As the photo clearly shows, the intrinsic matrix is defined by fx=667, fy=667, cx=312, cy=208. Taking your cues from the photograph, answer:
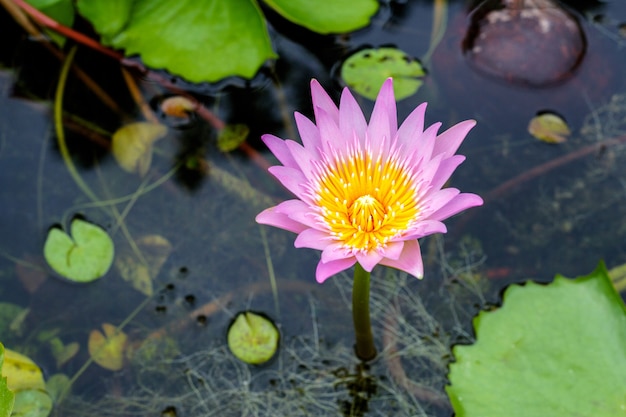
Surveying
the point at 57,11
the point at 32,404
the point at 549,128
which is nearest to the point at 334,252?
the point at 32,404

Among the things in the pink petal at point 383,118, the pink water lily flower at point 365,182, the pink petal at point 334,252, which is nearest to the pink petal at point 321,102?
the pink water lily flower at point 365,182

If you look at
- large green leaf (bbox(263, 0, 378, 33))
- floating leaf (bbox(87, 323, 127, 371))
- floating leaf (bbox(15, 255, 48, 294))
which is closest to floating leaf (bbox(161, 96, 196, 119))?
large green leaf (bbox(263, 0, 378, 33))

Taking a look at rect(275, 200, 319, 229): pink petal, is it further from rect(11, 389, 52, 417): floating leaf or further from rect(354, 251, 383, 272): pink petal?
rect(11, 389, 52, 417): floating leaf

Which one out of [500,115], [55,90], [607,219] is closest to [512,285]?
[607,219]

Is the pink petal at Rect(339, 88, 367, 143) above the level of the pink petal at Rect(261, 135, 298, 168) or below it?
above

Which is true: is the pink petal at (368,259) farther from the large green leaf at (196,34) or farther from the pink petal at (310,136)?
the large green leaf at (196,34)
